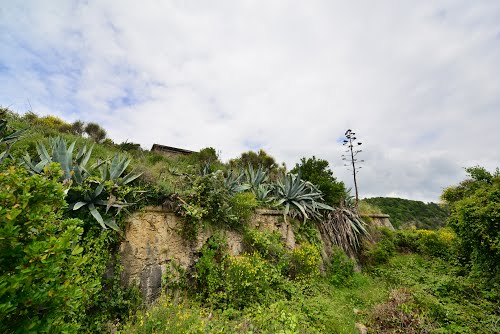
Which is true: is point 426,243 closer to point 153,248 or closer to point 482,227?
point 482,227

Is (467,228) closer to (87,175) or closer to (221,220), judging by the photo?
(221,220)

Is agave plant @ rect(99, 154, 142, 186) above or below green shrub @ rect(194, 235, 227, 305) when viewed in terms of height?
above

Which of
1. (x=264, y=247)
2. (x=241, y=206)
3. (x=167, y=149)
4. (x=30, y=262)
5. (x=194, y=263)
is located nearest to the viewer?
(x=30, y=262)

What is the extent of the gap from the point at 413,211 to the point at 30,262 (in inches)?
1261

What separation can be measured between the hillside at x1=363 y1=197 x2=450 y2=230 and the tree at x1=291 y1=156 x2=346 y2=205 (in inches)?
684

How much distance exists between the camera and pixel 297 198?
24.8 ft

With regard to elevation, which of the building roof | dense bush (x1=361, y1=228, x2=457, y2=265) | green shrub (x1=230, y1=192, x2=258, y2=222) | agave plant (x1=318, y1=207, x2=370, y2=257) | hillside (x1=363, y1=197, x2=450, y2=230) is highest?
the building roof

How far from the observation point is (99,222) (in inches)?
149

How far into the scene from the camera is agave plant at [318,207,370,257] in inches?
309

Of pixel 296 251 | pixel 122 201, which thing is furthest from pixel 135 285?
pixel 296 251

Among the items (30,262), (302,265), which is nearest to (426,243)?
(302,265)

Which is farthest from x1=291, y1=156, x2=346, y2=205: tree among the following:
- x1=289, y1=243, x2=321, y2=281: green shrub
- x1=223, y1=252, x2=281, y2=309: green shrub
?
x1=223, y1=252, x2=281, y2=309: green shrub

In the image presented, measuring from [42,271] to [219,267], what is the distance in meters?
3.69

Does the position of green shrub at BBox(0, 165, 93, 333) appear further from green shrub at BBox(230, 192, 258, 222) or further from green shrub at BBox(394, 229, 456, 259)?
green shrub at BBox(394, 229, 456, 259)
